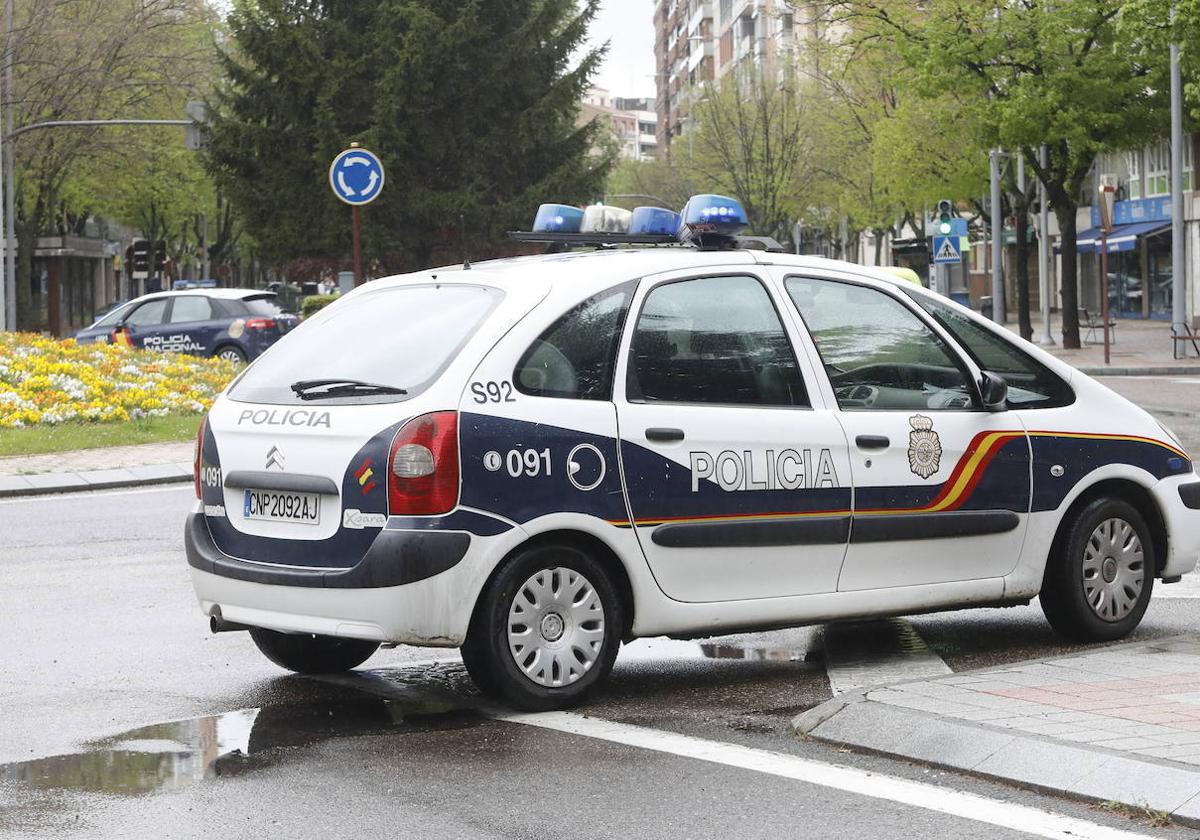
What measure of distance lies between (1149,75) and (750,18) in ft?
282

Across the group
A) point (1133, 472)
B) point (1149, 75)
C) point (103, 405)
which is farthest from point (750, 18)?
point (1133, 472)

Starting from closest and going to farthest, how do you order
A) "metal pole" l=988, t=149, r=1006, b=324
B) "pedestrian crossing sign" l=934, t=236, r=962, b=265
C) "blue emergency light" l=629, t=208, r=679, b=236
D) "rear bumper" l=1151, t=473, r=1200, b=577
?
"rear bumper" l=1151, t=473, r=1200, b=577 < "blue emergency light" l=629, t=208, r=679, b=236 < "pedestrian crossing sign" l=934, t=236, r=962, b=265 < "metal pole" l=988, t=149, r=1006, b=324

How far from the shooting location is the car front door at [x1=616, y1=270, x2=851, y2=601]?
682 cm

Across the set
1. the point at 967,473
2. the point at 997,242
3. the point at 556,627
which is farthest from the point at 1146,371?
the point at 556,627

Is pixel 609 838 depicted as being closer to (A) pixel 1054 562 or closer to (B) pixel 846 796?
(B) pixel 846 796

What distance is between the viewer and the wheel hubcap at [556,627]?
653 cm

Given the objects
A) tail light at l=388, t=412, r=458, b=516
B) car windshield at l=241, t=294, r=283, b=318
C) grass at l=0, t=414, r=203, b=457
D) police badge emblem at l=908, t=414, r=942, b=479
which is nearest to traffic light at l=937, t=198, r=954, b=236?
car windshield at l=241, t=294, r=283, b=318

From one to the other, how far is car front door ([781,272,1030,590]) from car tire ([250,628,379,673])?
1886 mm

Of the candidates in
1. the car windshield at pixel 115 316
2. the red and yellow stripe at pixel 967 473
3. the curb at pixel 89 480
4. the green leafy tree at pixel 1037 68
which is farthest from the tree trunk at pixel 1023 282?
the red and yellow stripe at pixel 967 473

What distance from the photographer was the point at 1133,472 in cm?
793

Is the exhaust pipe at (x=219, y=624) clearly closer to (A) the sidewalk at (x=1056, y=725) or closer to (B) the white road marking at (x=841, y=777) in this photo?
(B) the white road marking at (x=841, y=777)

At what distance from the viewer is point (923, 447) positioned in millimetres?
7438

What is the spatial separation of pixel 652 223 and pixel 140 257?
146 ft

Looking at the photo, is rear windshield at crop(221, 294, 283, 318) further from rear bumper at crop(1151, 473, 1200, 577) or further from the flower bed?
rear bumper at crop(1151, 473, 1200, 577)
